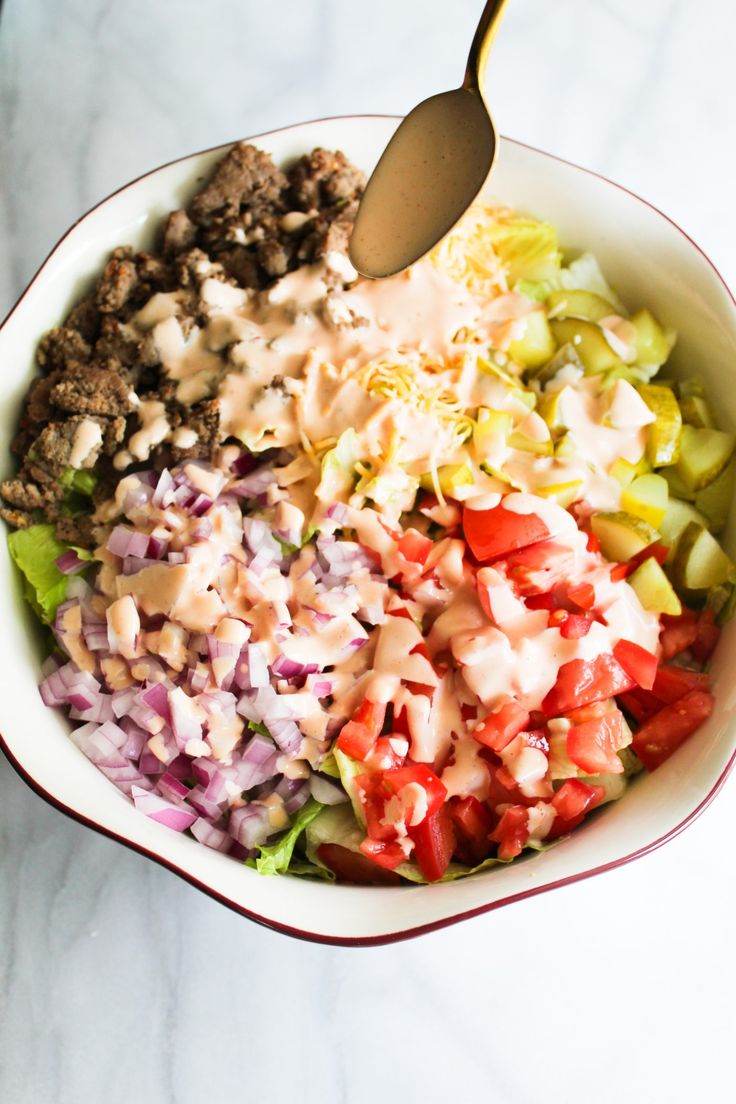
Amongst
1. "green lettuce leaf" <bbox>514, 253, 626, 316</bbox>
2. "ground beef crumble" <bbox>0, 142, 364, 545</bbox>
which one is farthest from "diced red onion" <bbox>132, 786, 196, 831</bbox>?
"green lettuce leaf" <bbox>514, 253, 626, 316</bbox>

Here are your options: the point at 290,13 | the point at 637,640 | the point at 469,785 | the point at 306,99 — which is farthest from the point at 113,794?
the point at 290,13

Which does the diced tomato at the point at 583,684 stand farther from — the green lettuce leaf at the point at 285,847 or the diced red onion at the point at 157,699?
the diced red onion at the point at 157,699

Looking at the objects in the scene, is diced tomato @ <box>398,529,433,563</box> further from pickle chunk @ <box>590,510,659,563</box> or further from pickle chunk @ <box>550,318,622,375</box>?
pickle chunk @ <box>550,318,622,375</box>

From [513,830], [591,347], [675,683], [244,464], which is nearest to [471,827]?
[513,830]

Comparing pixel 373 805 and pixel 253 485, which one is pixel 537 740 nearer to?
pixel 373 805

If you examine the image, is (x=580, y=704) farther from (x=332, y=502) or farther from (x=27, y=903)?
(x=27, y=903)

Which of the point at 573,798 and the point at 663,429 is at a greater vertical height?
the point at 663,429

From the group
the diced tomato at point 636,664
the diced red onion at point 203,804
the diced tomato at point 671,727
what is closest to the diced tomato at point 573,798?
the diced tomato at point 671,727
